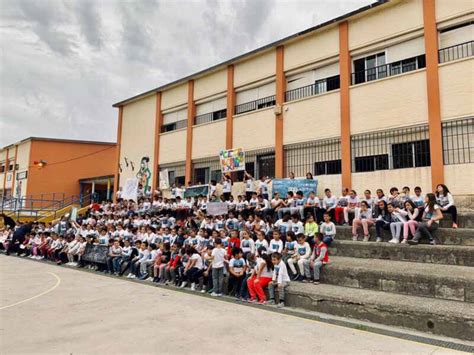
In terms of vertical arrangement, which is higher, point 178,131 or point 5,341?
point 178,131

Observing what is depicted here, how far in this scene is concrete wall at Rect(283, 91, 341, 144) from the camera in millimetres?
14781

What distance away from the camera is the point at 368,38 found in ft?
46.7

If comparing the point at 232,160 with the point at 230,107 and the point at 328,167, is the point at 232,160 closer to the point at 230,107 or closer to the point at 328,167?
the point at 230,107

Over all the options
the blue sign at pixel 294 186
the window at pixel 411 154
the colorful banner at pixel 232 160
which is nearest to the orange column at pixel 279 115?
the colorful banner at pixel 232 160

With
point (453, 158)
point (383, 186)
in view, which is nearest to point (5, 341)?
point (383, 186)

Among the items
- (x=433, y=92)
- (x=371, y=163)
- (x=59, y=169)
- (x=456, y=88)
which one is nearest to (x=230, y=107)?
(x=371, y=163)

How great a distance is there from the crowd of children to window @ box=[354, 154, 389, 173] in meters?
2.09

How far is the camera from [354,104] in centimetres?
1420

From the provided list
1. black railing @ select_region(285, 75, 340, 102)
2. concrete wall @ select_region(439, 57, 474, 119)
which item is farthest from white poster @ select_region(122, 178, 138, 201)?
concrete wall @ select_region(439, 57, 474, 119)

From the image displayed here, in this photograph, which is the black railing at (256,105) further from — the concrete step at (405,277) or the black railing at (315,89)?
the concrete step at (405,277)

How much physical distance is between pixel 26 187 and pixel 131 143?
13628 millimetres

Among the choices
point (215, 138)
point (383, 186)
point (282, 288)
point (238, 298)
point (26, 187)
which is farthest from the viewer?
point (26, 187)

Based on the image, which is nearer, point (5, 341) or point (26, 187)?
point (5, 341)

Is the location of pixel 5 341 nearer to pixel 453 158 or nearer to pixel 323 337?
pixel 323 337
